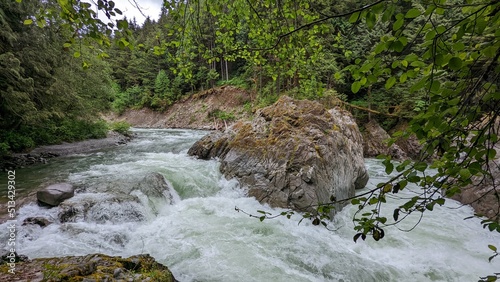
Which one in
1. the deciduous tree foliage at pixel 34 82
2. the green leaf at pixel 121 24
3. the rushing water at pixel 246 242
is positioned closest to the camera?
the green leaf at pixel 121 24

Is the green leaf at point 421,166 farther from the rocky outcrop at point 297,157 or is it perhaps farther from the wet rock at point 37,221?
the wet rock at point 37,221

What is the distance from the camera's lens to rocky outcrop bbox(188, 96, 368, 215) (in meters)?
6.58

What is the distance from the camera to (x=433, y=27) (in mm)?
1102

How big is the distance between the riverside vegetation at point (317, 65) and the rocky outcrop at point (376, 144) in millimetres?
976

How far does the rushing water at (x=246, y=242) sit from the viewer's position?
4.21m

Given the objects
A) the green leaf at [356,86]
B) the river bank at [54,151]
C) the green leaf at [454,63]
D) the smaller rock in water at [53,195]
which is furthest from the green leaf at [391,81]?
the river bank at [54,151]

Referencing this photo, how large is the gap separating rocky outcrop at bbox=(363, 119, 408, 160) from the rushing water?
6574 mm

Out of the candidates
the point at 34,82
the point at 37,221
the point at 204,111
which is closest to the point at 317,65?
the point at 37,221

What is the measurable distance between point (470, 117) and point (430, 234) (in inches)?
229

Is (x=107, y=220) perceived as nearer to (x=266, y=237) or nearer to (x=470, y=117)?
(x=266, y=237)

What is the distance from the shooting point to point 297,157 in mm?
7031

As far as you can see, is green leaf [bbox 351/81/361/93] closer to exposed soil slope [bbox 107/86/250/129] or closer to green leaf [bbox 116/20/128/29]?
green leaf [bbox 116/20/128/29]

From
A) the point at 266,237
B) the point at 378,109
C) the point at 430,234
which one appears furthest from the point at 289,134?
the point at 378,109

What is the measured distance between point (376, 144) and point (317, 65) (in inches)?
509
